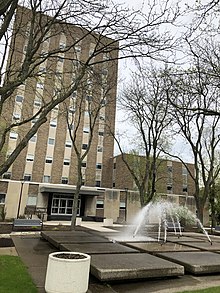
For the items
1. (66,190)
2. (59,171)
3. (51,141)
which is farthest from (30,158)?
(66,190)

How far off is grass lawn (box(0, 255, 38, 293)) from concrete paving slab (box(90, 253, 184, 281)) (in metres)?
1.47

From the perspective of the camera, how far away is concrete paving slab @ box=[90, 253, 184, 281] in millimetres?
6048

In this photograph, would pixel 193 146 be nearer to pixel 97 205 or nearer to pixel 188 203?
pixel 97 205

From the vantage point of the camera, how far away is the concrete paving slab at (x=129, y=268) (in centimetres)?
605

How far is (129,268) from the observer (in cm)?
632

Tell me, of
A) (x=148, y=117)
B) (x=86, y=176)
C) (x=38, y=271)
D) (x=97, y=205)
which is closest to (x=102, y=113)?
(x=86, y=176)

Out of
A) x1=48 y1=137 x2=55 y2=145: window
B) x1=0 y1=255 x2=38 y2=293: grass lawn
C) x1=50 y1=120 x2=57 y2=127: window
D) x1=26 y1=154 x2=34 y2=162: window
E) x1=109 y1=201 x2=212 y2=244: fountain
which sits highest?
x1=50 y1=120 x2=57 y2=127: window

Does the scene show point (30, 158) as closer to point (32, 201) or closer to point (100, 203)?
point (32, 201)

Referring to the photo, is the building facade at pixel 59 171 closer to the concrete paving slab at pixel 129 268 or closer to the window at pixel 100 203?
the window at pixel 100 203

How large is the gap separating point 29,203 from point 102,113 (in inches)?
591

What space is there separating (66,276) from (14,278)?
1726mm

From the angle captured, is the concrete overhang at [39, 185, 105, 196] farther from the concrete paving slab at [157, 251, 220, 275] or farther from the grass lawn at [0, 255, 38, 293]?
the concrete paving slab at [157, 251, 220, 275]

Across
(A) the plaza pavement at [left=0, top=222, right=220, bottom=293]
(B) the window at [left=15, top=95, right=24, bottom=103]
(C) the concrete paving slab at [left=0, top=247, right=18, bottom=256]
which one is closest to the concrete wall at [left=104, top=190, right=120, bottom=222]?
(B) the window at [left=15, top=95, right=24, bottom=103]

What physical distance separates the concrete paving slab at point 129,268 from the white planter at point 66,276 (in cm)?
103
